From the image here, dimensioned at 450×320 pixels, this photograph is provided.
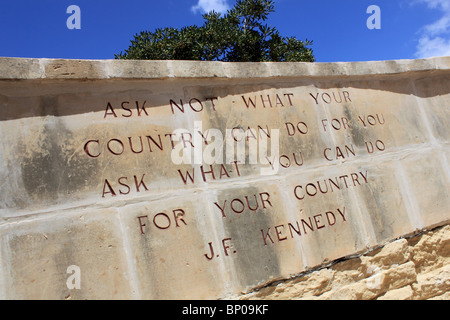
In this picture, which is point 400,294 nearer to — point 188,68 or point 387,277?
point 387,277

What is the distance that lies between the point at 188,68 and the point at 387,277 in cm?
263

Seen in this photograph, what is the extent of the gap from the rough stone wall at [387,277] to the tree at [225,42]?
21.3 feet

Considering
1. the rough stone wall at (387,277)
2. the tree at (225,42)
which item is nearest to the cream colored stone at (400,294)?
the rough stone wall at (387,277)

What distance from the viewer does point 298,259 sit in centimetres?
287

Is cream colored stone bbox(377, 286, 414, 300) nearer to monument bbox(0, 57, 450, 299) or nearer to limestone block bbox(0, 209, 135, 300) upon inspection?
monument bbox(0, 57, 450, 299)

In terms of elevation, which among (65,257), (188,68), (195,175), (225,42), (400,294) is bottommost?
(400,294)

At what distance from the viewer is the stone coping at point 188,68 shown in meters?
2.37

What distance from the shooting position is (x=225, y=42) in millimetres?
8469

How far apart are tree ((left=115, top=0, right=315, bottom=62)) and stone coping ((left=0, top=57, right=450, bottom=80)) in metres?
5.34

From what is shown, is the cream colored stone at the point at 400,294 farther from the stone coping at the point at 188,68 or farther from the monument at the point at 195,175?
the stone coping at the point at 188,68

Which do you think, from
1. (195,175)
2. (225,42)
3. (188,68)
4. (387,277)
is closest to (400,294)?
(387,277)
